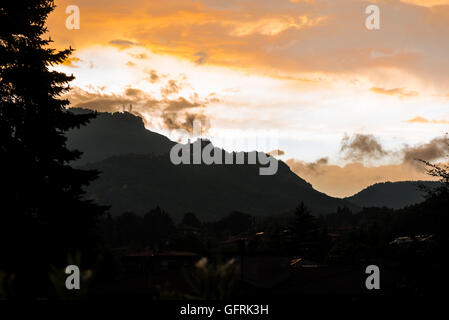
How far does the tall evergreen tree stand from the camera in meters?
20.4

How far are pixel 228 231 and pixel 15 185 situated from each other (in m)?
164

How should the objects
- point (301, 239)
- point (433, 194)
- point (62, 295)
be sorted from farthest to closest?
point (301, 239) → point (433, 194) → point (62, 295)

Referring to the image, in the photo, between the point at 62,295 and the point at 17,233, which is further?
the point at 17,233

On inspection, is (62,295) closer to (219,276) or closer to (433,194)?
(219,276)

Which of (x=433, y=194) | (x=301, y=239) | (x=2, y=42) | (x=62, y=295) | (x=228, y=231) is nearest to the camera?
(x=62, y=295)

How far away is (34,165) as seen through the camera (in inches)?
855

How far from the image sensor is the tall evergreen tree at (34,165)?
66.9 ft

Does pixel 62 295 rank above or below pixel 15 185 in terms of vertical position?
below

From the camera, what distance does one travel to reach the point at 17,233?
66.9 feet
